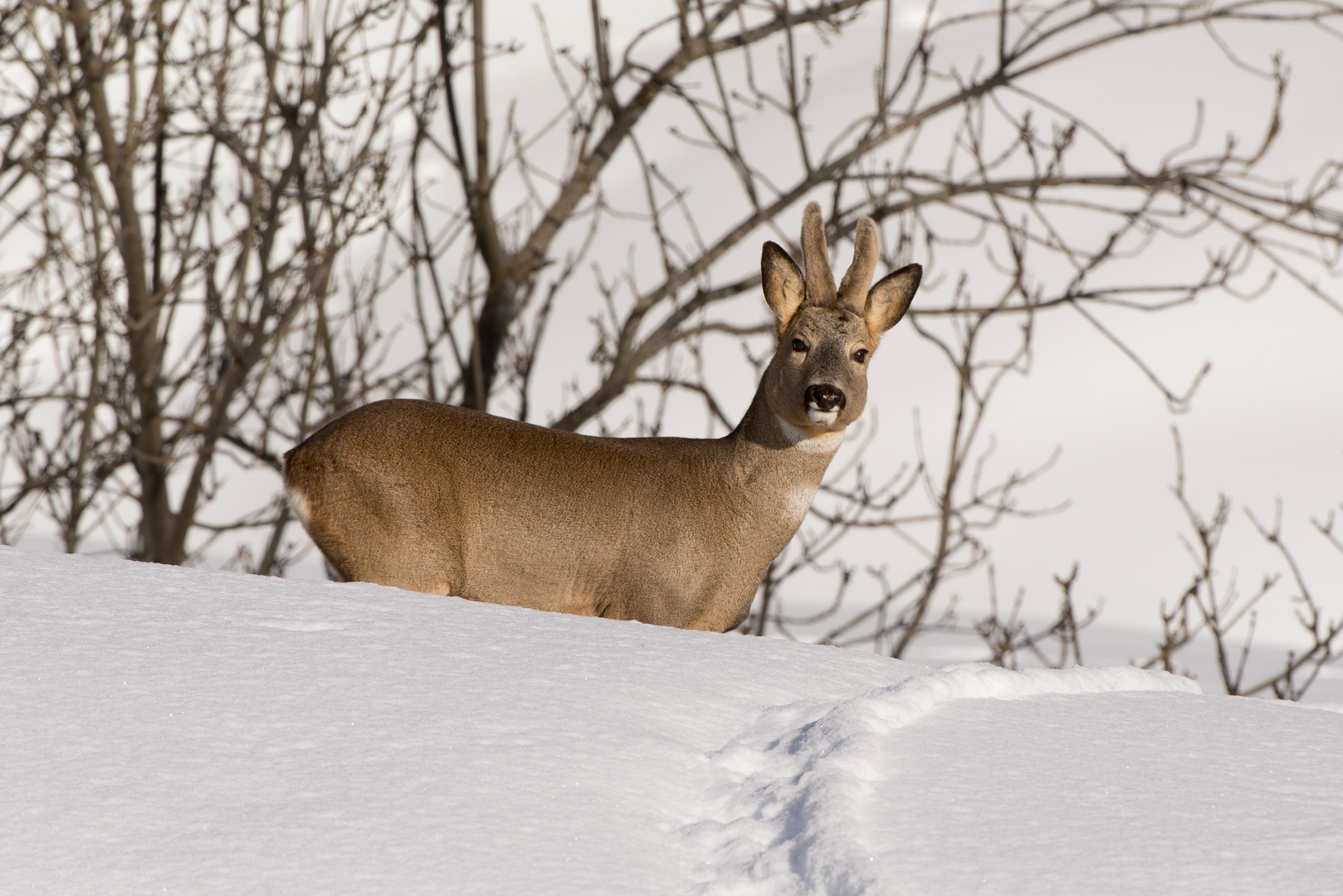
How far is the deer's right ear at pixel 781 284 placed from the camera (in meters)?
5.61

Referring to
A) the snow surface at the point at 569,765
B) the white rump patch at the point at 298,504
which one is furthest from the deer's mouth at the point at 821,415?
the white rump patch at the point at 298,504

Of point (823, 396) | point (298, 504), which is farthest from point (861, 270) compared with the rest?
point (298, 504)

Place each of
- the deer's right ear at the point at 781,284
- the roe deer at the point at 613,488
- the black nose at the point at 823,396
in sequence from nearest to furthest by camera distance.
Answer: the roe deer at the point at 613,488 → the black nose at the point at 823,396 → the deer's right ear at the point at 781,284

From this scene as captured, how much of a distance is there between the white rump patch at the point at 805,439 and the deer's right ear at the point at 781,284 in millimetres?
360

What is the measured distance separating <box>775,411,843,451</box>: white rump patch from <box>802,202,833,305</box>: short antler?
47 centimetres

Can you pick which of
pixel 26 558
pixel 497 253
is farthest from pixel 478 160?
pixel 26 558

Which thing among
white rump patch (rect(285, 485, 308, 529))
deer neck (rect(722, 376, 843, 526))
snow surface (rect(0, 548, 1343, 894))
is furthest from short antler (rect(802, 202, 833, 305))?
white rump patch (rect(285, 485, 308, 529))

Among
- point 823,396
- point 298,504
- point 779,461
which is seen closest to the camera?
point 298,504

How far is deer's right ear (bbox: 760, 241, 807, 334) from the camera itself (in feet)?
18.4

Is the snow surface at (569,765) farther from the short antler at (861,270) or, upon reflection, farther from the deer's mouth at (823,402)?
the short antler at (861,270)

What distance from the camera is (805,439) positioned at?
18.3ft

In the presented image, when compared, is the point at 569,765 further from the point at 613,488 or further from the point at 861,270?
the point at 861,270

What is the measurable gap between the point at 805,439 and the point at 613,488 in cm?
77

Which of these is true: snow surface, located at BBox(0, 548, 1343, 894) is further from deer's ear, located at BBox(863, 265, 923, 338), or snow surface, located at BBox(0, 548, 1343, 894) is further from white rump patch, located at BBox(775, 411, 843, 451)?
deer's ear, located at BBox(863, 265, 923, 338)
